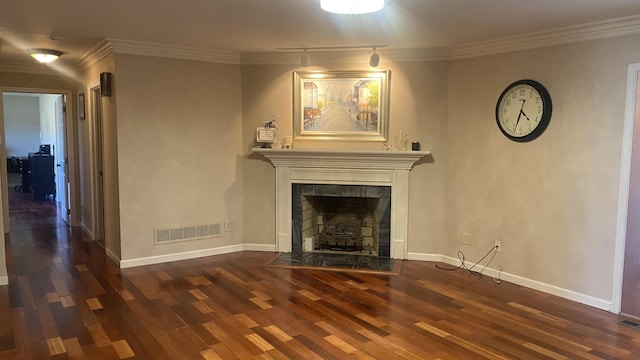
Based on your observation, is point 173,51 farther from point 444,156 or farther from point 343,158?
point 444,156

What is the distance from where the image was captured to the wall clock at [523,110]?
4.13m

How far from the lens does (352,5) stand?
2.89 metres

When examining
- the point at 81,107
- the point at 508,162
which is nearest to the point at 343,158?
the point at 508,162

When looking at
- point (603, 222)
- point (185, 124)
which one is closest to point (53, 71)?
point (185, 124)

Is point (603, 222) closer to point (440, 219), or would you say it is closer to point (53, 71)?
point (440, 219)

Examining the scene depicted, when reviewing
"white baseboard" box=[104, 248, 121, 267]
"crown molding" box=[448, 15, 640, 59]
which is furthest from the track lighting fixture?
"white baseboard" box=[104, 248, 121, 267]

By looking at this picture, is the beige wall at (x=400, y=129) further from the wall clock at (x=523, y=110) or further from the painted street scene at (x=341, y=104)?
the wall clock at (x=523, y=110)

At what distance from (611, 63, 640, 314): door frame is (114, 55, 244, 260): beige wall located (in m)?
3.69

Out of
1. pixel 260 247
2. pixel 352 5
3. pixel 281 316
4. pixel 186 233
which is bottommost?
pixel 281 316

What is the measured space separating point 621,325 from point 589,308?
34 cm

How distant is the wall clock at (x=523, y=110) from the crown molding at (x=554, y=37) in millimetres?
338

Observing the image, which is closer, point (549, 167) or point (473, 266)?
point (549, 167)

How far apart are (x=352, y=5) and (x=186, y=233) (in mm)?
3285

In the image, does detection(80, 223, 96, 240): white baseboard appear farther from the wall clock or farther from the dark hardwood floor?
the wall clock
